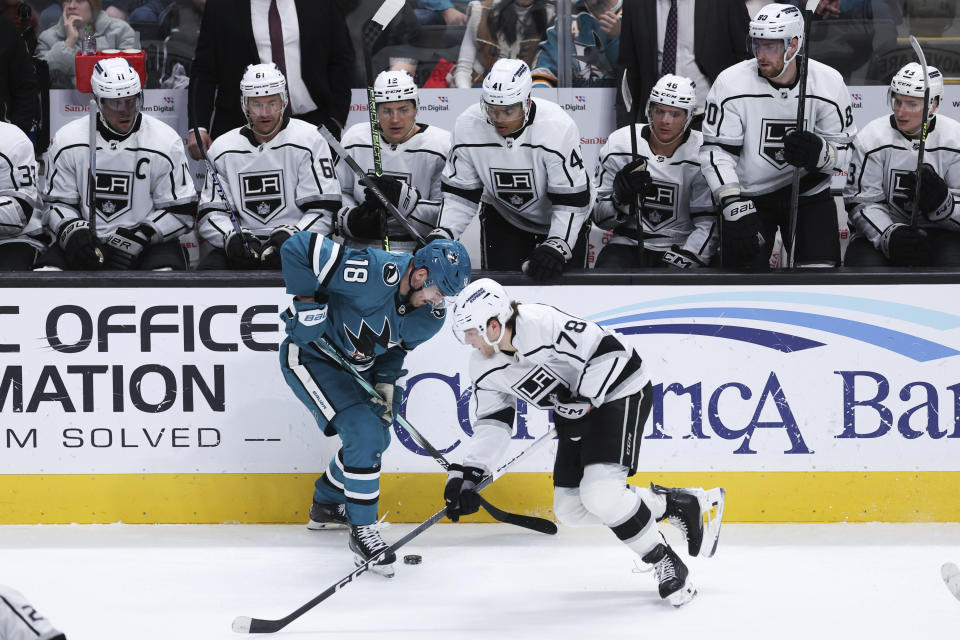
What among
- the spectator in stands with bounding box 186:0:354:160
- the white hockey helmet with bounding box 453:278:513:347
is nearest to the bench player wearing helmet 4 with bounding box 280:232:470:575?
the white hockey helmet with bounding box 453:278:513:347

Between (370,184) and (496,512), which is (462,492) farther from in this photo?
(370,184)

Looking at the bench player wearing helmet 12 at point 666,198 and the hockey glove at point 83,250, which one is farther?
the bench player wearing helmet 12 at point 666,198

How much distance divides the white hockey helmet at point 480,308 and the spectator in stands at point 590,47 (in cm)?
249

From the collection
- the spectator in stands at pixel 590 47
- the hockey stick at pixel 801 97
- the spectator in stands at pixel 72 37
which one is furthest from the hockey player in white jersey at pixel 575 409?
the spectator in stands at pixel 72 37

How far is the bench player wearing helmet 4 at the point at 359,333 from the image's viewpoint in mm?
3754

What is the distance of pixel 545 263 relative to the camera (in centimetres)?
421

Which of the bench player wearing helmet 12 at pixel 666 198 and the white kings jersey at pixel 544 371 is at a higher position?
the bench player wearing helmet 12 at pixel 666 198

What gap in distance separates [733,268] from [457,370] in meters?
1.07

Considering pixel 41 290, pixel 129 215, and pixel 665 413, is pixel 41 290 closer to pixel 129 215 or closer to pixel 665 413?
pixel 129 215

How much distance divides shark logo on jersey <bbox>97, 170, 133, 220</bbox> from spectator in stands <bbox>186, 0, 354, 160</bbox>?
494mm

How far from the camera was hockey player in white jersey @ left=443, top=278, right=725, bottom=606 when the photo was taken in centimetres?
348

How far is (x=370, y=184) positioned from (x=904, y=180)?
216 centimetres

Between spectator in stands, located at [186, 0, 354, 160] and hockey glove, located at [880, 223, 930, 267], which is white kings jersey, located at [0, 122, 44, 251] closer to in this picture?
spectator in stands, located at [186, 0, 354, 160]

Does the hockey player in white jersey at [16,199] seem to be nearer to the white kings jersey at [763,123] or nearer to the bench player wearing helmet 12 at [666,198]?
the bench player wearing helmet 12 at [666,198]
